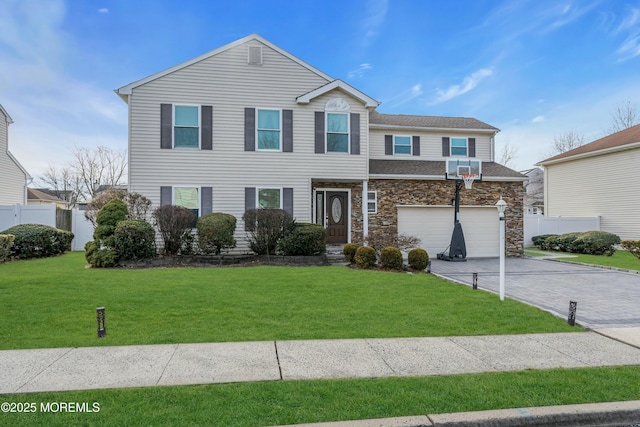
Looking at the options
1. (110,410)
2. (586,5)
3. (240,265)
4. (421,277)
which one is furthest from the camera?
(586,5)

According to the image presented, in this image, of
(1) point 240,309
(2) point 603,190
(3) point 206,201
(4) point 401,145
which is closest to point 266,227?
(3) point 206,201

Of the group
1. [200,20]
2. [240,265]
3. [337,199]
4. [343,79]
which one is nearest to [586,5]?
[343,79]

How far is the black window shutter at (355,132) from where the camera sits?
14521 mm

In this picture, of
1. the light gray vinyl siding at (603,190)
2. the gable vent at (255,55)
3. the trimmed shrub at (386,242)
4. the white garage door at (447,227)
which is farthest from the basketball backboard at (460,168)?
the light gray vinyl siding at (603,190)

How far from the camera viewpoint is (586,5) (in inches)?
520

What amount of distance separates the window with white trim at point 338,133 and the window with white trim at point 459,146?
619 cm

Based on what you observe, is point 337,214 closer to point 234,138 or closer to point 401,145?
point 401,145

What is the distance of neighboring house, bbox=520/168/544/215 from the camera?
40.5 m

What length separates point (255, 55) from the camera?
14.1 metres

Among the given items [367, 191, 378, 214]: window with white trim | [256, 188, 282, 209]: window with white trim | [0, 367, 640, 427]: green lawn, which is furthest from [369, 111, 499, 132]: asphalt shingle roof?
[0, 367, 640, 427]: green lawn

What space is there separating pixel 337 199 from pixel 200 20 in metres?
8.44

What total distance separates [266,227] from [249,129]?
388 cm

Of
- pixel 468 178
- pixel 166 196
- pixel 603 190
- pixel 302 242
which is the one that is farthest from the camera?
pixel 603 190

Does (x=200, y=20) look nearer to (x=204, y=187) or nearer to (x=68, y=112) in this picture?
(x=204, y=187)
